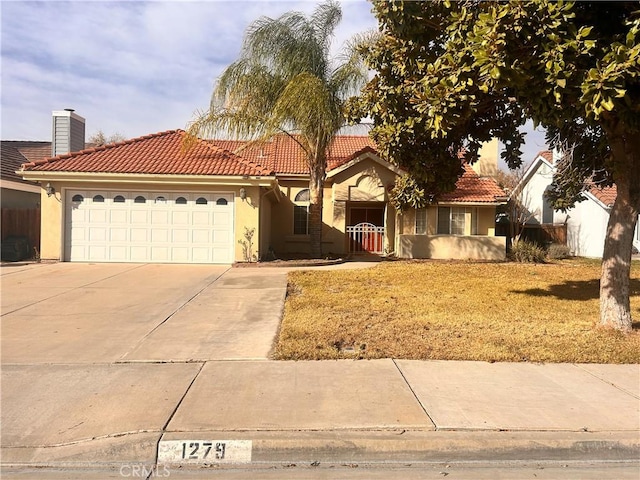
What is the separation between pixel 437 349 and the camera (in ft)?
21.9

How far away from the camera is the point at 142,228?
50.8ft

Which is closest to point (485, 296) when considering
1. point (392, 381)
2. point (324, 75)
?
point (392, 381)

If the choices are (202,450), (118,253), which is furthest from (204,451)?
(118,253)

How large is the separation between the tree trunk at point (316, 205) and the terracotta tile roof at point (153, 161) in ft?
7.66

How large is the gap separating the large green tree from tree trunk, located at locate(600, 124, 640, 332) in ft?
0.05

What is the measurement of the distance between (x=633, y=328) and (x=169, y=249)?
1247 centimetres

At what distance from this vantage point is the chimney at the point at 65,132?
21797 mm

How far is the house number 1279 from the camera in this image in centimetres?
405

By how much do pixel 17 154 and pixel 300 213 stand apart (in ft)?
49.7

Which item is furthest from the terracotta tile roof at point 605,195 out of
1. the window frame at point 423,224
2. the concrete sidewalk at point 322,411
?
the concrete sidewalk at point 322,411

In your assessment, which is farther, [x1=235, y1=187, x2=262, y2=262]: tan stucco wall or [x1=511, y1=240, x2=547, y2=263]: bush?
[x1=511, y1=240, x2=547, y2=263]: bush

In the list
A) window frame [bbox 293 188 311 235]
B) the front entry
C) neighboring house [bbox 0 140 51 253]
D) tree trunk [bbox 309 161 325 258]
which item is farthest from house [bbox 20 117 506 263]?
the front entry

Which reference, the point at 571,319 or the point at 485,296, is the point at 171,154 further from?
the point at 571,319

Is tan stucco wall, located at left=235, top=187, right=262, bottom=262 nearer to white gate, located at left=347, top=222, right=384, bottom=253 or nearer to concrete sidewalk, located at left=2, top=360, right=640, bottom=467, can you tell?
white gate, located at left=347, top=222, right=384, bottom=253
